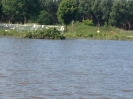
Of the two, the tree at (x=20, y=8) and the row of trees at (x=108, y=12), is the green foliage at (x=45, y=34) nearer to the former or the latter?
the tree at (x=20, y=8)

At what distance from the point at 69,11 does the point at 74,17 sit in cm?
170

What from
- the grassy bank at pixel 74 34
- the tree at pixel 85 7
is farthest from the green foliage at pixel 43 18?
the tree at pixel 85 7

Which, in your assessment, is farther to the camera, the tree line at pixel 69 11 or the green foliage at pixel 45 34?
the tree line at pixel 69 11

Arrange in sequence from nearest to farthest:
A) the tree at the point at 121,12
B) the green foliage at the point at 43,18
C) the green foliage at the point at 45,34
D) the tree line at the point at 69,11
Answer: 1. the green foliage at the point at 45,34
2. the tree line at the point at 69,11
3. the green foliage at the point at 43,18
4. the tree at the point at 121,12

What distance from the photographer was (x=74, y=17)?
60.3 m

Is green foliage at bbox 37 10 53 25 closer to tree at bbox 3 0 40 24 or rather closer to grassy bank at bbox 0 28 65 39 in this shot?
tree at bbox 3 0 40 24

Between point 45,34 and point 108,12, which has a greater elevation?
point 108,12

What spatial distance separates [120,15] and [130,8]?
8.70ft

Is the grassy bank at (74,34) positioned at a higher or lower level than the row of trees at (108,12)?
lower

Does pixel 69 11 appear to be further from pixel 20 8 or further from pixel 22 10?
pixel 22 10

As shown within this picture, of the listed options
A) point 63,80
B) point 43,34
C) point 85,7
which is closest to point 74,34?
point 43,34

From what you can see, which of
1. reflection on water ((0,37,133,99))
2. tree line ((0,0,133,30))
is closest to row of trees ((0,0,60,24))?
tree line ((0,0,133,30))

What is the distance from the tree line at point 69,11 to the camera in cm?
5984

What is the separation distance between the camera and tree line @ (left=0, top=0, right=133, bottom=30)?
5984 centimetres
